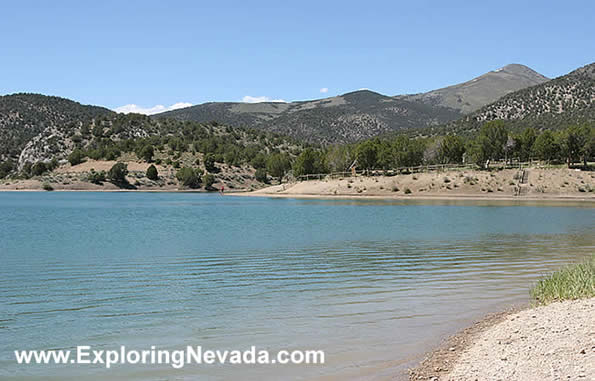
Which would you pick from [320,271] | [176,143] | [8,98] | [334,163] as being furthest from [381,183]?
[8,98]

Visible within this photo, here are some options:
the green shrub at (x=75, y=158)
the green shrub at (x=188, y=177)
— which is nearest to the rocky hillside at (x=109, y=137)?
the green shrub at (x=75, y=158)

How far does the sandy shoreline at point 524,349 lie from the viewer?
7973mm

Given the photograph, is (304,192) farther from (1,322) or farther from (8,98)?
(8,98)

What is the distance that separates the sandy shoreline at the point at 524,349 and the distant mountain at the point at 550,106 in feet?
395

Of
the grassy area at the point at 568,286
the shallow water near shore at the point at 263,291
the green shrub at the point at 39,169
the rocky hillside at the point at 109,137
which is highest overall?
the rocky hillside at the point at 109,137

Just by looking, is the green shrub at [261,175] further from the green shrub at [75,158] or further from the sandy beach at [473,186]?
the sandy beach at [473,186]

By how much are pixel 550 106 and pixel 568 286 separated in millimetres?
145505

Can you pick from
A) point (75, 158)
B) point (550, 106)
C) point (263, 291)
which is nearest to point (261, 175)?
point (75, 158)

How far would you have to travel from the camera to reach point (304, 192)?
9462cm

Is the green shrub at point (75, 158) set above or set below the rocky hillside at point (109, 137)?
below

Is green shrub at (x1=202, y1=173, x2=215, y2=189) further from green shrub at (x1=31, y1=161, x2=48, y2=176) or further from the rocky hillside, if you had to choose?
green shrub at (x1=31, y1=161, x2=48, y2=176)

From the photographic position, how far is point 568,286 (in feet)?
42.6

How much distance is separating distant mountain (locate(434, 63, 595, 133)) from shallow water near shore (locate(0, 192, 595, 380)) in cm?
10813

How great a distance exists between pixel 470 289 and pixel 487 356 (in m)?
6.76
